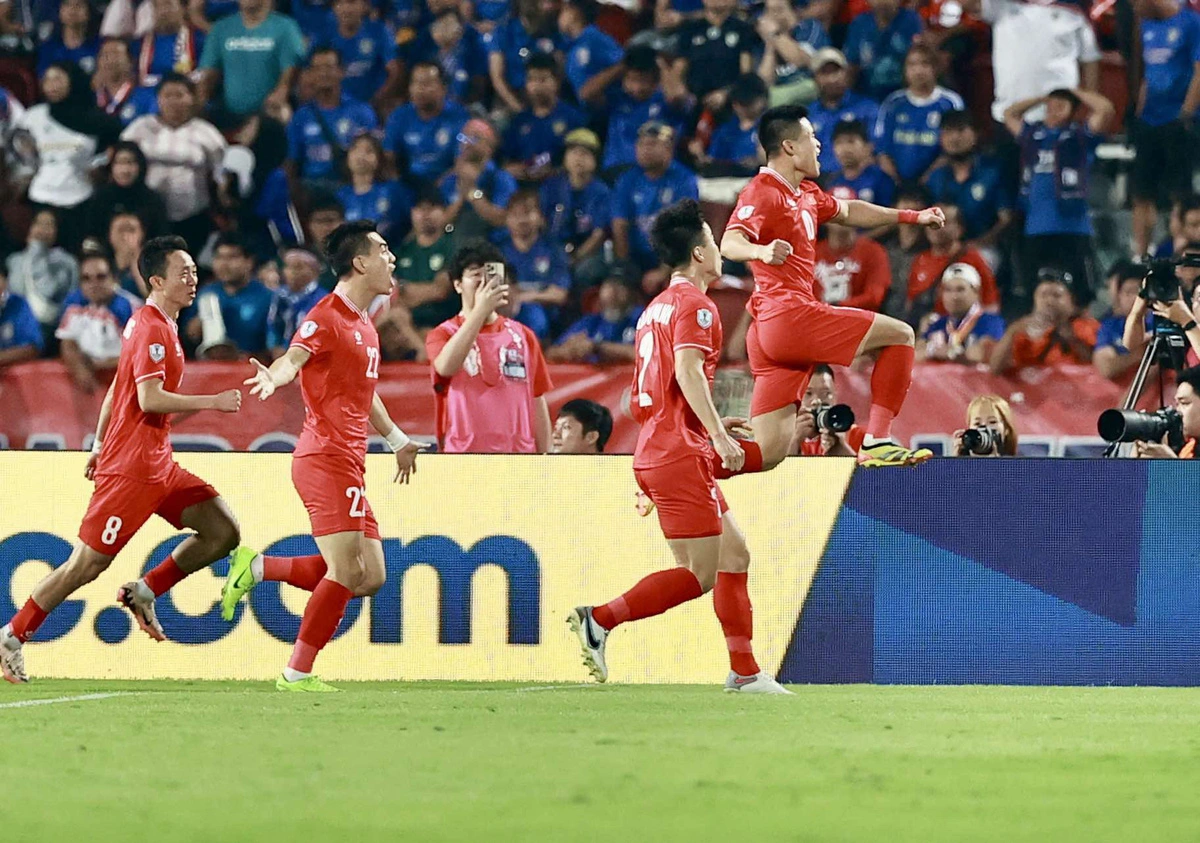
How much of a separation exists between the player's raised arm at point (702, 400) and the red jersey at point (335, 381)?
59.0 inches

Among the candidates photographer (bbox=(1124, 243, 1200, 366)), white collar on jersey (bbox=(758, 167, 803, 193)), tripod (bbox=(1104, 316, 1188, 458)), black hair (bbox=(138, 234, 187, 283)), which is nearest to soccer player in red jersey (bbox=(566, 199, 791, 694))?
white collar on jersey (bbox=(758, 167, 803, 193))

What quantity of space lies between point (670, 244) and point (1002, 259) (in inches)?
222

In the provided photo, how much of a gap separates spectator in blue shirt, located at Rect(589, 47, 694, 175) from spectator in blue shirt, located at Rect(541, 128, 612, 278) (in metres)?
0.26

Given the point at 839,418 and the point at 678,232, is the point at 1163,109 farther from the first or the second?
the point at 678,232

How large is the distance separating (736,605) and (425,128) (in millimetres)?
7410

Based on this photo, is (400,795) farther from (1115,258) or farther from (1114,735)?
(1115,258)

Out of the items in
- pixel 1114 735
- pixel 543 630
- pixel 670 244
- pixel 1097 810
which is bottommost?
pixel 543 630

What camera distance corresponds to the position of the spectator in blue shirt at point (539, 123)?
14547 mm

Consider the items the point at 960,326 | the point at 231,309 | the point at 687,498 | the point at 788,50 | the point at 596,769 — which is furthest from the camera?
the point at 788,50

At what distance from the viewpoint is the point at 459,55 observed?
1516 centimetres

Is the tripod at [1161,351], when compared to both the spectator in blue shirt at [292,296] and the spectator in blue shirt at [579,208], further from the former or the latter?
the spectator in blue shirt at [292,296]

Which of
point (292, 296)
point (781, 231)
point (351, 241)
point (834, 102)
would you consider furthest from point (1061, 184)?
point (351, 241)

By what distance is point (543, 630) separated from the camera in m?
9.95

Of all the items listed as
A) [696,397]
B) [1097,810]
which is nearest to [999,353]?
[696,397]
